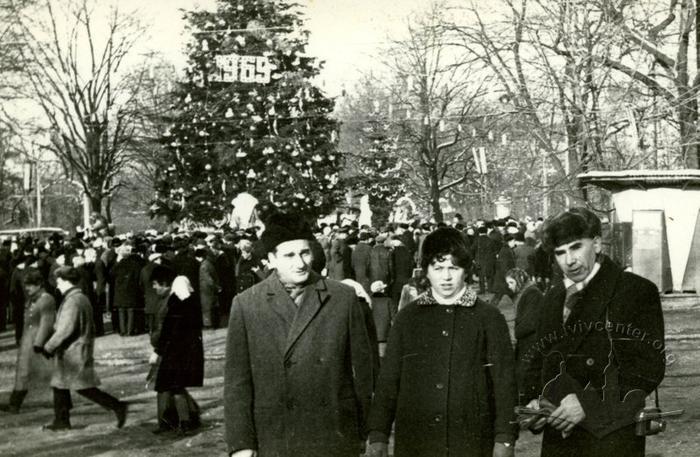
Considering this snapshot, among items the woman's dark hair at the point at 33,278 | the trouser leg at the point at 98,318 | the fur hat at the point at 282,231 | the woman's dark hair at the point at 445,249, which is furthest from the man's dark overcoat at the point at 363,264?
the woman's dark hair at the point at 445,249

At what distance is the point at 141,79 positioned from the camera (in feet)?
134

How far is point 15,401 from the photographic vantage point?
1204cm

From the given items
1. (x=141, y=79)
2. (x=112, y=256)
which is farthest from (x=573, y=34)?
(x=141, y=79)

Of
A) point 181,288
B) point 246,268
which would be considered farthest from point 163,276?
point 246,268

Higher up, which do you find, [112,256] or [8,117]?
[8,117]

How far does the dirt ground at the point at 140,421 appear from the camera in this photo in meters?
A: 9.54

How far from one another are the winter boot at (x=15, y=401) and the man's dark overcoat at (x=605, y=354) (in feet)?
28.0

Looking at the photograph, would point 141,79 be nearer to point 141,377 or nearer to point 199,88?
point 199,88

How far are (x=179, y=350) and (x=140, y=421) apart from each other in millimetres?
1413

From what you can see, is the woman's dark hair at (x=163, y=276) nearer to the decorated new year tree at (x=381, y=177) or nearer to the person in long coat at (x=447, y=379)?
the person in long coat at (x=447, y=379)

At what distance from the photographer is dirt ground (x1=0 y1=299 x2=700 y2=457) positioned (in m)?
9.54

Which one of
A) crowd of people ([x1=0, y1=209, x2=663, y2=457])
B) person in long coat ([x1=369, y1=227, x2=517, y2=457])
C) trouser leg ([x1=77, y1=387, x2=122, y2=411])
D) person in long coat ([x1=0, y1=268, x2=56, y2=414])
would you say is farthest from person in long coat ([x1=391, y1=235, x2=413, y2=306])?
person in long coat ([x1=369, y1=227, x2=517, y2=457])

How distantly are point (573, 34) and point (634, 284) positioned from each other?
63.4 ft

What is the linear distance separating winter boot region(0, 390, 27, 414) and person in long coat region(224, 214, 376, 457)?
7.44 metres
